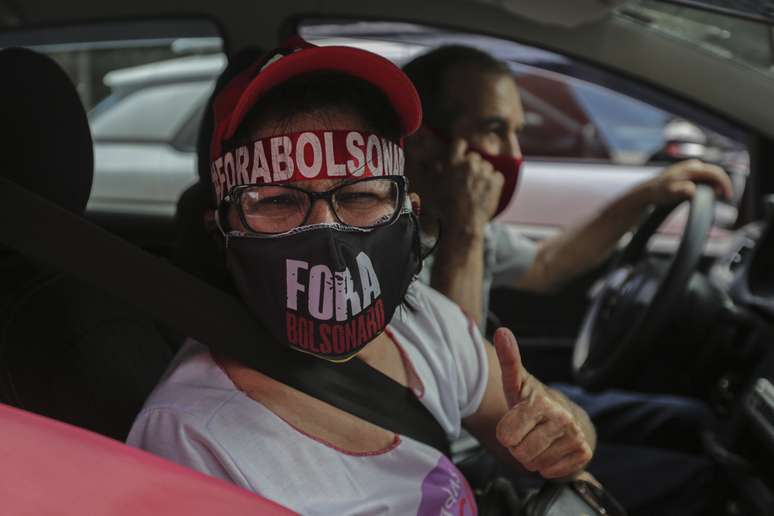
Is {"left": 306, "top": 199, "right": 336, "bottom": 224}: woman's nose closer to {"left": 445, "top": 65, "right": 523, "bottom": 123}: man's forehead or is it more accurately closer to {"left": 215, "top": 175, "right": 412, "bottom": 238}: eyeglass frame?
{"left": 215, "top": 175, "right": 412, "bottom": 238}: eyeglass frame

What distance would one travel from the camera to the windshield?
1800mm

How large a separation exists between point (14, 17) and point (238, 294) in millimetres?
1275

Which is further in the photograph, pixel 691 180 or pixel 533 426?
pixel 691 180

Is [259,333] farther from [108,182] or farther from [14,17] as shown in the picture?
[108,182]

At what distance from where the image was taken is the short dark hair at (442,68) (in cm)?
213

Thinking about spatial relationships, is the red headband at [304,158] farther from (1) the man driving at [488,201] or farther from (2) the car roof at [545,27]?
(2) the car roof at [545,27]

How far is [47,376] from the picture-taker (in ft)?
4.74

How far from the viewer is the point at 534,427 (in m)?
1.33

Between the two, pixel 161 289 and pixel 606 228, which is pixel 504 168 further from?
pixel 161 289

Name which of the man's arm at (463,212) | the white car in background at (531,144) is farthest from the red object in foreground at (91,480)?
the white car in background at (531,144)

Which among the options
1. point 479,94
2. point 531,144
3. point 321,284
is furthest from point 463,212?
point 531,144

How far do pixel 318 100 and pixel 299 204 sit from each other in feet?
0.52

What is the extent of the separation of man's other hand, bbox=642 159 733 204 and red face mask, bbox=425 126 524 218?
50cm

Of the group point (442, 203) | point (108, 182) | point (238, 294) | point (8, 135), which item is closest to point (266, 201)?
point (238, 294)
